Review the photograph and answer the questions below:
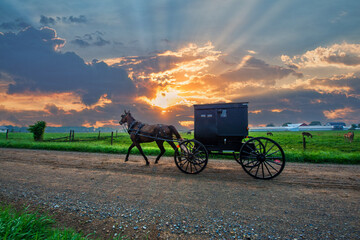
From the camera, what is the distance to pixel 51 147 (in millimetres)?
15789

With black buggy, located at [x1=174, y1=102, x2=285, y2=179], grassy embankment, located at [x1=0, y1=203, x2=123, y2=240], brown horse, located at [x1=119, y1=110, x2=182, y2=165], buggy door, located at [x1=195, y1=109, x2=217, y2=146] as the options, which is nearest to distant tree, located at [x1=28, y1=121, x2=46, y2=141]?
brown horse, located at [x1=119, y1=110, x2=182, y2=165]

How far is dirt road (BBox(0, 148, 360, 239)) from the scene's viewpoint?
3.37 m

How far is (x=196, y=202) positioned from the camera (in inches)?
178

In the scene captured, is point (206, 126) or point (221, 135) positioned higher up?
point (206, 126)

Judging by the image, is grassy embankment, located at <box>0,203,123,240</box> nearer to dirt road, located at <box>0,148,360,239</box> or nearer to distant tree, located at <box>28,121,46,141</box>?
dirt road, located at <box>0,148,360,239</box>

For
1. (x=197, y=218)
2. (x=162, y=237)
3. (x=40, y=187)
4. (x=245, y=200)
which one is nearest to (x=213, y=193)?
(x=245, y=200)

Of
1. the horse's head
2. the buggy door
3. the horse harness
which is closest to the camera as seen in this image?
the buggy door

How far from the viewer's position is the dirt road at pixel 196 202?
11.1 feet

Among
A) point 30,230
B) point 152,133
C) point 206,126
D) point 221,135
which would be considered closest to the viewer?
point 30,230

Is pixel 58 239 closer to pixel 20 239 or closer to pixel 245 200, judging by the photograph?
Answer: pixel 20 239

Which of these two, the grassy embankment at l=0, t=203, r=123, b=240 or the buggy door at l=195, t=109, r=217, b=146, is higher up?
the buggy door at l=195, t=109, r=217, b=146

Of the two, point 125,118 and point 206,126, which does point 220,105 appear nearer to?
point 206,126

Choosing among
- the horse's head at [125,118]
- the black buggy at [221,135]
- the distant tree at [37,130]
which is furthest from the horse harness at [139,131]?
the distant tree at [37,130]

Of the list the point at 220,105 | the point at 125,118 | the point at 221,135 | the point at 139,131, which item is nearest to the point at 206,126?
the point at 221,135
